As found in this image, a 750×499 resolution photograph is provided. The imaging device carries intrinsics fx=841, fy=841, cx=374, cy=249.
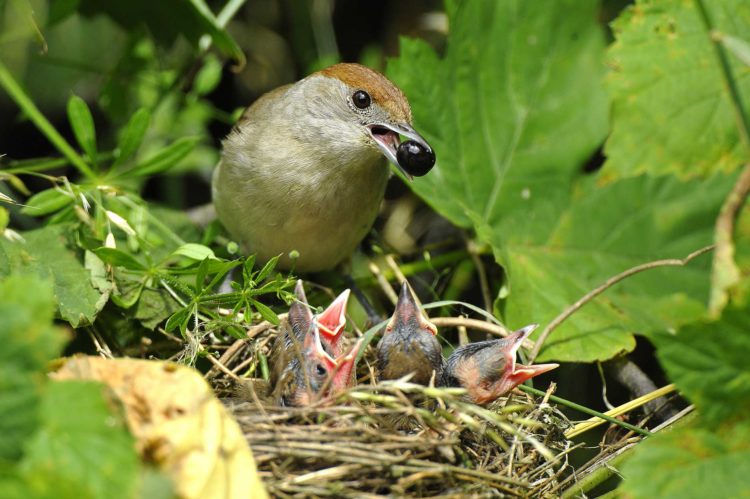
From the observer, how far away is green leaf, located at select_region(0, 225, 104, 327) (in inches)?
113

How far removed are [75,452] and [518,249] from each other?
2.35 meters

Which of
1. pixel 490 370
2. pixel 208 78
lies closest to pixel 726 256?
pixel 490 370

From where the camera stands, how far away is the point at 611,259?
367cm

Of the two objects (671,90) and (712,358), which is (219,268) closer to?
(712,358)

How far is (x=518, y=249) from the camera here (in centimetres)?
373

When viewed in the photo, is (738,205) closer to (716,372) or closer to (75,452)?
(716,372)

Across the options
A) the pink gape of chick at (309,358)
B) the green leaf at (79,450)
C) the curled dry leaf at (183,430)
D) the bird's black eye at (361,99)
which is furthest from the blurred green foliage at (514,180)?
the green leaf at (79,450)

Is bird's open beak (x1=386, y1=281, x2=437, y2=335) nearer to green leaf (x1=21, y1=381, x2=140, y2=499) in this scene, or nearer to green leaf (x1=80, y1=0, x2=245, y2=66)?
green leaf (x1=21, y1=381, x2=140, y2=499)

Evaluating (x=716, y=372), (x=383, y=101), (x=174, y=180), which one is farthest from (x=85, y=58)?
(x=716, y=372)

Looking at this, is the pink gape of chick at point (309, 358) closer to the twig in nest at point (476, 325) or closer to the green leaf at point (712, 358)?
the twig in nest at point (476, 325)

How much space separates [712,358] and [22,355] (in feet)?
5.31

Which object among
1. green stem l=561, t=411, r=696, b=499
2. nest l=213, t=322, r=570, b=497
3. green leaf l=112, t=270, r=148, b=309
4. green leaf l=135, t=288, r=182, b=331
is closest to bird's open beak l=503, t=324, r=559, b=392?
nest l=213, t=322, r=570, b=497

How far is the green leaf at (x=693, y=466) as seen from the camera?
6.63ft

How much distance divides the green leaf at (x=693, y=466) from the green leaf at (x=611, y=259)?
41.9 inches
